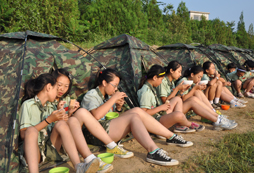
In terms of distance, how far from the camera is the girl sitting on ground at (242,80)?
714 cm

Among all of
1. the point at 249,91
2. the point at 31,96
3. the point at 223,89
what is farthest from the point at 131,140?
the point at 249,91

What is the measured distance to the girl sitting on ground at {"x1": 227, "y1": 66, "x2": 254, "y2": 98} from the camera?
7139mm

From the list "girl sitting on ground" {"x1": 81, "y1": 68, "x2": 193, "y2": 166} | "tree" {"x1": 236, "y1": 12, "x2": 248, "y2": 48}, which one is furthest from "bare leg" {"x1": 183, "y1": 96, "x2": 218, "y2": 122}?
"tree" {"x1": 236, "y1": 12, "x2": 248, "y2": 48}

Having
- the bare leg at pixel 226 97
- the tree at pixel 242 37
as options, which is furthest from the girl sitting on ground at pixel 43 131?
the tree at pixel 242 37

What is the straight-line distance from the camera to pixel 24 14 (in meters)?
8.16

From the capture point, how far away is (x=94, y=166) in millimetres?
2361

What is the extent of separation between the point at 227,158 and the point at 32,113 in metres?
2.52

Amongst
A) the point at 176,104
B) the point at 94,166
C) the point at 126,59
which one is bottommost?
the point at 94,166

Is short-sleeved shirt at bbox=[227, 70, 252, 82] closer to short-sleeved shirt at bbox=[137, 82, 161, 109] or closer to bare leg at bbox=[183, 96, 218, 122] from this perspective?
bare leg at bbox=[183, 96, 218, 122]

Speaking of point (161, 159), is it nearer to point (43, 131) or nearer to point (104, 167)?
point (104, 167)

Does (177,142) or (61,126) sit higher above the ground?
(61,126)

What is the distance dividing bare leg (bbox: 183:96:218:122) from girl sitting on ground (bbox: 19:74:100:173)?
91.6 inches

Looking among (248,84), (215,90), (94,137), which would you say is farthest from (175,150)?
(248,84)

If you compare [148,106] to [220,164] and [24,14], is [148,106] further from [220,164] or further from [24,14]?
[24,14]
